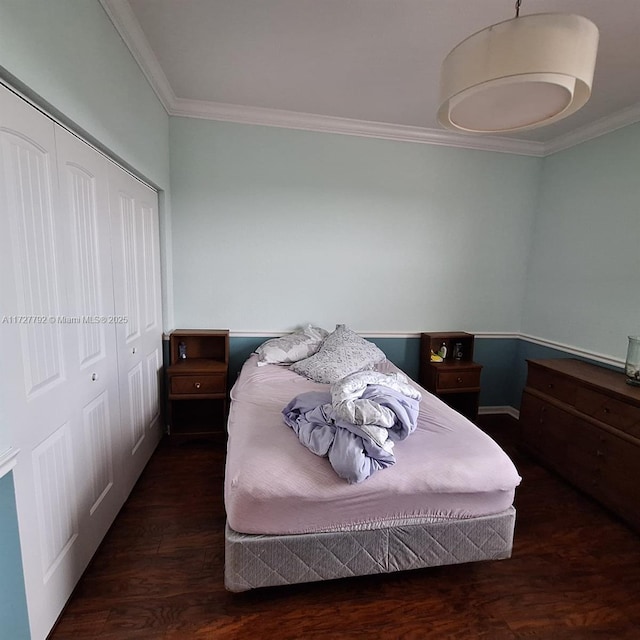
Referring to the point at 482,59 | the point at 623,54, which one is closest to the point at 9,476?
the point at 482,59

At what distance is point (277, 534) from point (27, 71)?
6.19 feet

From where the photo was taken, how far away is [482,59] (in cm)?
106

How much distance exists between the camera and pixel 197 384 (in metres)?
2.60

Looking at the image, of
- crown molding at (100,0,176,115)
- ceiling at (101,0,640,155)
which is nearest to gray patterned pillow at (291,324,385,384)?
ceiling at (101,0,640,155)

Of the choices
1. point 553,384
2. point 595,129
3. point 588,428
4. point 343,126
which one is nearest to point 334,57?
point 343,126

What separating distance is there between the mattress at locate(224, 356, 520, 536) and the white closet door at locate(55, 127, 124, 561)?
687 millimetres

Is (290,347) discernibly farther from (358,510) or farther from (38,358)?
(38,358)

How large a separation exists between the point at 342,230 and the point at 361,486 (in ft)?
7.29

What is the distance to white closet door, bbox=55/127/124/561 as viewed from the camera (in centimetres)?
143

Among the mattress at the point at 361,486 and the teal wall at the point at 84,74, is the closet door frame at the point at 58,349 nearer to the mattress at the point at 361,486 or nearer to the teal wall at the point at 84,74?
the teal wall at the point at 84,74

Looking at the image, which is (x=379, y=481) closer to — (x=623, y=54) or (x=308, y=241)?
(x=308, y=241)

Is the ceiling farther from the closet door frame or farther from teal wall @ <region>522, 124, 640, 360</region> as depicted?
the closet door frame

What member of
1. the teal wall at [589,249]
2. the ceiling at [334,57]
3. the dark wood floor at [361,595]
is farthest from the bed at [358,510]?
the ceiling at [334,57]

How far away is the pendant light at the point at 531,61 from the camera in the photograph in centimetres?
100
